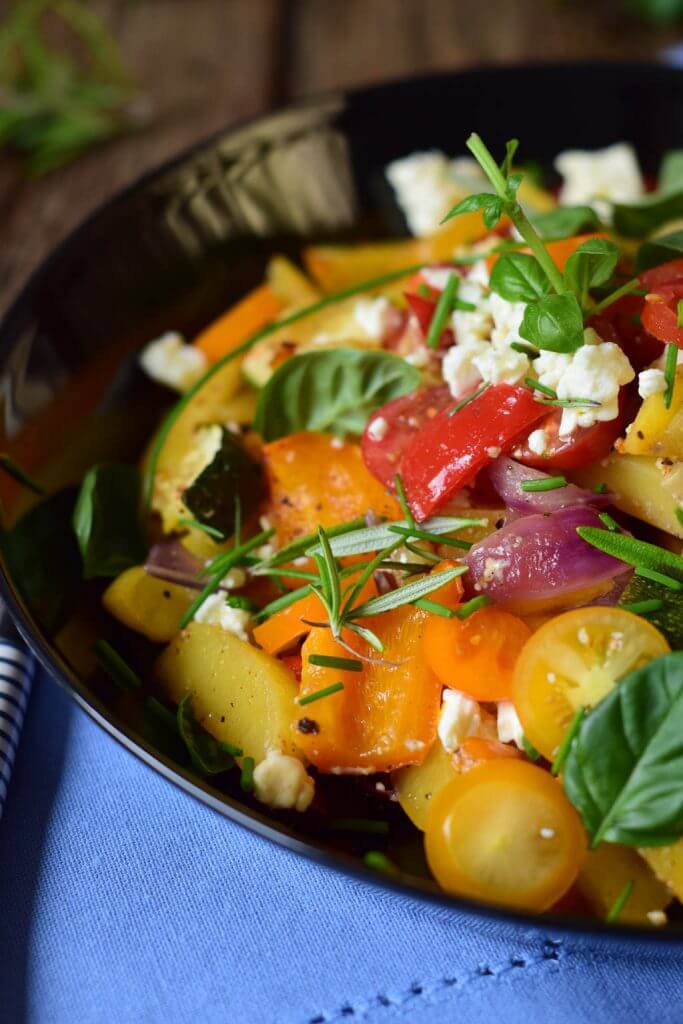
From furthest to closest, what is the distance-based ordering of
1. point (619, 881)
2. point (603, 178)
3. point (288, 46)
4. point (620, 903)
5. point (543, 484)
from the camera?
1. point (288, 46)
2. point (603, 178)
3. point (543, 484)
4. point (619, 881)
5. point (620, 903)

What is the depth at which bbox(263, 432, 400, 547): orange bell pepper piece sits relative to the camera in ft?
7.52

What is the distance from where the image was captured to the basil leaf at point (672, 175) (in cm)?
291

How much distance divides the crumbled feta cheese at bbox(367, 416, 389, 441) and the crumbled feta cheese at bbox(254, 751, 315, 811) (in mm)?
716

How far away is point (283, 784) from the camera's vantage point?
1.89 metres

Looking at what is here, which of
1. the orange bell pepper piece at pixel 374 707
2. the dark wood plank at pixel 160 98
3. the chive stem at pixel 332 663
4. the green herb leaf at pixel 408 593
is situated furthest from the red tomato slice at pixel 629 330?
the dark wood plank at pixel 160 98

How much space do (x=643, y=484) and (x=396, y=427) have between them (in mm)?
535

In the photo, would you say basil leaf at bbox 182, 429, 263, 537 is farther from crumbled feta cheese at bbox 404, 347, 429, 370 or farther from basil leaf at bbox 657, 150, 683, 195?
basil leaf at bbox 657, 150, 683, 195

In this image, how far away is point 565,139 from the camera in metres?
3.33

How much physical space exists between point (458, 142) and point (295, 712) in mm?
2071

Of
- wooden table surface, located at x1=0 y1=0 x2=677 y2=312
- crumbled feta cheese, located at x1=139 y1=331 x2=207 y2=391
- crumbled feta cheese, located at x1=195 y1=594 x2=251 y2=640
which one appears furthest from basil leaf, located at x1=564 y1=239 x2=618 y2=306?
wooden table surface, located at x1=0 y1=0 x2=677 y2=312

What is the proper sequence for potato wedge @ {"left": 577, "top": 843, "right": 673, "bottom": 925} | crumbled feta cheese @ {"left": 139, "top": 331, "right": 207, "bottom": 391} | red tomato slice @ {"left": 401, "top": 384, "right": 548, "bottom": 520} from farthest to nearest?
1. crumbled feta cheese @ {"left": 139, "top": 331, "right": 207, "bottom": 391}
2. red tomato slice @ {"left": 401, "top": 384, "right": 548, "bottom": 520}
3. potato wedge @ {"left": 577, "top": 843, "right": 673, "bottom": 925}

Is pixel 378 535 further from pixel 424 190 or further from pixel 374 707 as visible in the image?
pixel 424 190

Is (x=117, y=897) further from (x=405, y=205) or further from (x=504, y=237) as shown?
(x=405, y=205)

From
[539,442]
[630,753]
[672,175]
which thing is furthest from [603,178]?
[630,753]
